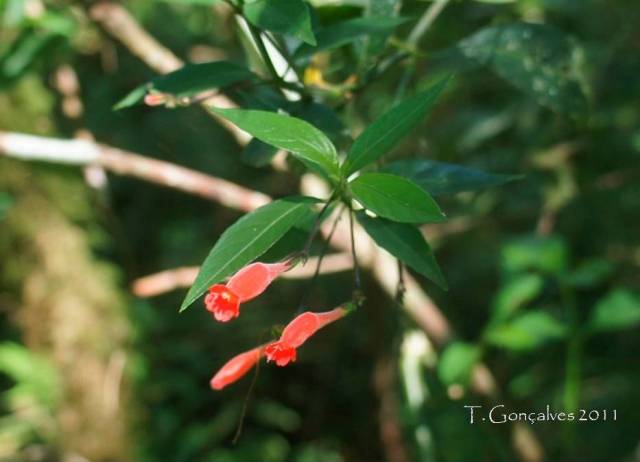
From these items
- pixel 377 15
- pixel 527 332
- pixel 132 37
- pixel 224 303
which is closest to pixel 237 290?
pixel 224 303

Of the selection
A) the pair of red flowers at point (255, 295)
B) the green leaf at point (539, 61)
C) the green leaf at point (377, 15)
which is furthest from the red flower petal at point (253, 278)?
the green leaf at point (539, 61)

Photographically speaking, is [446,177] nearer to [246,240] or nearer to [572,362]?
[246,240]

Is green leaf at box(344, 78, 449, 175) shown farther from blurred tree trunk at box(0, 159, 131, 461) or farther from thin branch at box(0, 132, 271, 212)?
blurred tree trunk at box(0, 159, 131, 461)

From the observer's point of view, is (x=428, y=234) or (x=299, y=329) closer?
(x=299, y=329)

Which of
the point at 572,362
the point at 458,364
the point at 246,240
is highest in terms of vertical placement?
the point at 246,240

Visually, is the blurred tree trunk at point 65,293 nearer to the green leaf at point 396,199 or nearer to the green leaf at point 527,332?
the green leaf at point 527,332
